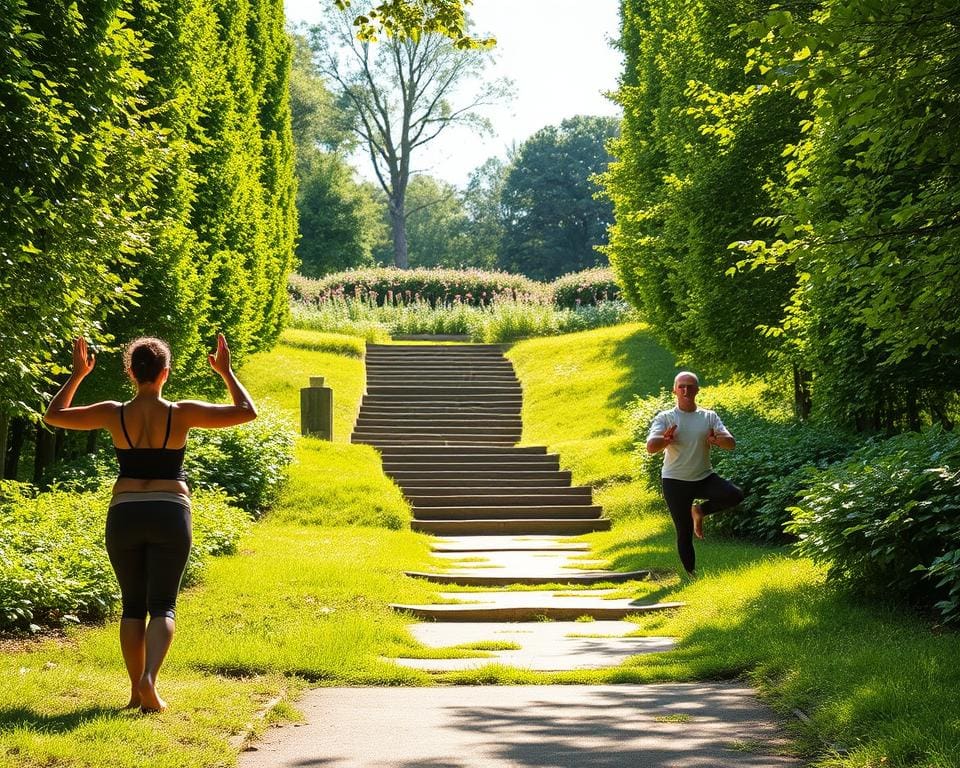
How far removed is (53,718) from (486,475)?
15.5 metres

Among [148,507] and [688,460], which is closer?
[148,507]

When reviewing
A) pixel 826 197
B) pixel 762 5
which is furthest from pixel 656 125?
pixel 826 197

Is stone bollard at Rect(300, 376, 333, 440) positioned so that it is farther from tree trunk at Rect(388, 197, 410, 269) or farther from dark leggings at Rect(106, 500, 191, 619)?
tree trunk at Rect(388, 197, 410, 269)

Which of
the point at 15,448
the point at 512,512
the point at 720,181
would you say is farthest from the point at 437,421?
the point at 15,448

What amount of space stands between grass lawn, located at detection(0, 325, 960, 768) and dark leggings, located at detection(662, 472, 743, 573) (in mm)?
341

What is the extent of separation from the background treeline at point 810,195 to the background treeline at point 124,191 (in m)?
5.40

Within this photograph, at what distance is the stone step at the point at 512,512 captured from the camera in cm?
1817

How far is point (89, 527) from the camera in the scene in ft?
33.3

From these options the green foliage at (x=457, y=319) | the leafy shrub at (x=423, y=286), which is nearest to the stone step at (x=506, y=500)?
the green foliage at (x=457, y=319)

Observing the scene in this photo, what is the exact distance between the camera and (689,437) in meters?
10.7

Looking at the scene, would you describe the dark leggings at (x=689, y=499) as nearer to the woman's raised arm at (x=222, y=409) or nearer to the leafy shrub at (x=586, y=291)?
the woman's raised arm at (x=222, y=409)

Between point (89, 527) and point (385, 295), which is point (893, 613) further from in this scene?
point (385, 295)

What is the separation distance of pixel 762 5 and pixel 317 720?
9.19m

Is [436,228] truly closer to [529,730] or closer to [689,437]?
[689,437]
